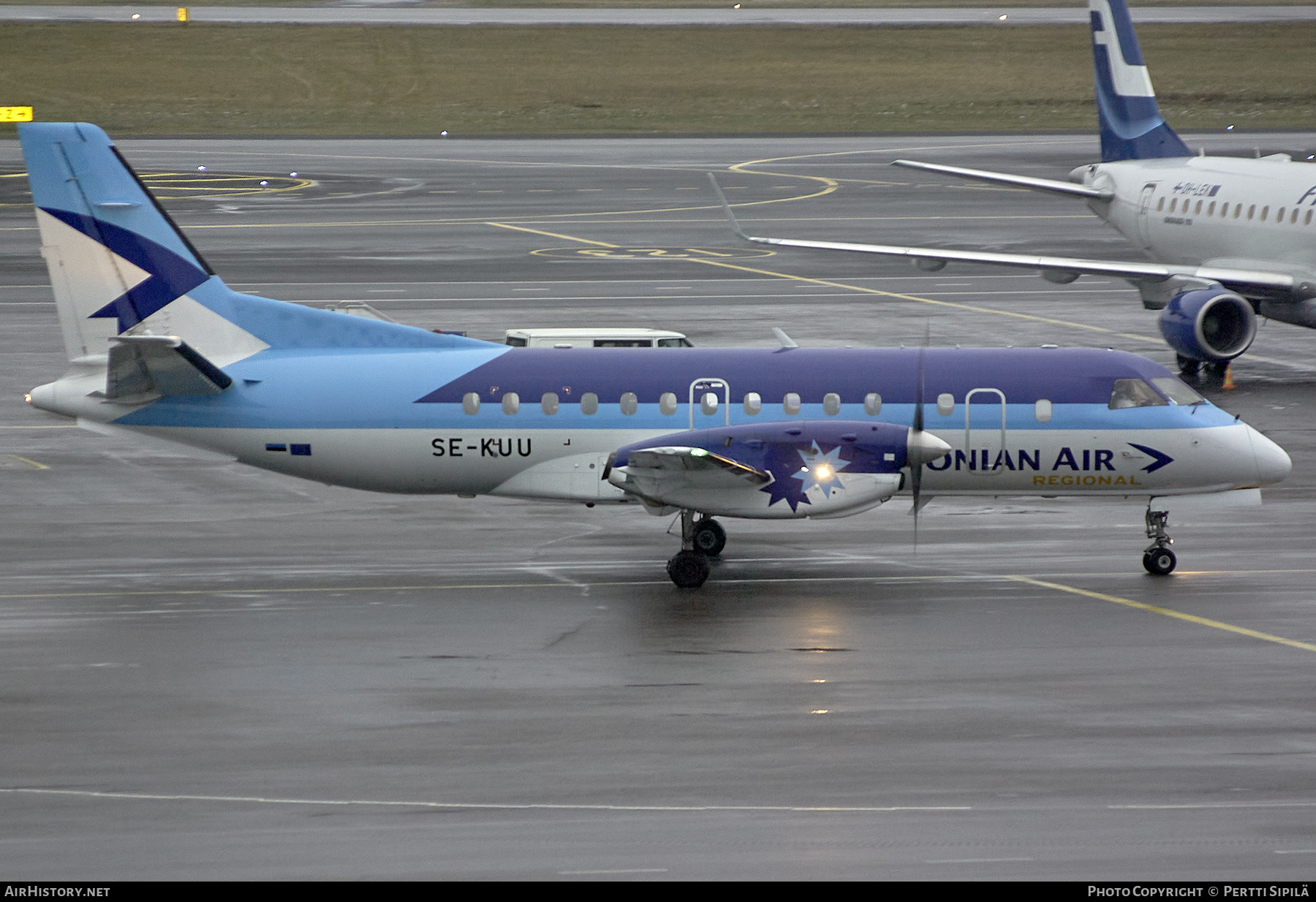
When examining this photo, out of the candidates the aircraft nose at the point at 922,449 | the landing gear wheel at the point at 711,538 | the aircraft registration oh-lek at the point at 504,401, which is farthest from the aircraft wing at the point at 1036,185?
the aircraft nose at the point at 922,449

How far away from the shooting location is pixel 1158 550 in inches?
915

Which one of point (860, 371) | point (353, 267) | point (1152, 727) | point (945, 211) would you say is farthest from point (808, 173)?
point (1152, 727)

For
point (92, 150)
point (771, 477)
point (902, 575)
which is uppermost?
point (92, 150)

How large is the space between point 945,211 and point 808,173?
1115 centimetres

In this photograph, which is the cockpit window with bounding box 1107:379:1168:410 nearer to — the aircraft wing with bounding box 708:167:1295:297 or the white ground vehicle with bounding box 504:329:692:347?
the white ground vehicle with bounding box 504:329:692:347

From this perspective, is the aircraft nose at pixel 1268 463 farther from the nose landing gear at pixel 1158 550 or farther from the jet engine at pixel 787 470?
the jet engine at pixel 787 470

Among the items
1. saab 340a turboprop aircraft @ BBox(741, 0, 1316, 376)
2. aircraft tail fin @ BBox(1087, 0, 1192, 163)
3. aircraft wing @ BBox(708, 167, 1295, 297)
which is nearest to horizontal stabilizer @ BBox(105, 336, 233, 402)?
saab 340a turboprop aircraft @ BBox(741, 0, 1316, 376)

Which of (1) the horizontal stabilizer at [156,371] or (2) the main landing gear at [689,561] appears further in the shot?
(2) the main landing gear at [689,561]

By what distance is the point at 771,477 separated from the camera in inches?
853

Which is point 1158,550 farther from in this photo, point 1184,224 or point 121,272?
point 1184,224

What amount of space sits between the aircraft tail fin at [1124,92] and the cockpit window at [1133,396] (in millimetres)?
22582

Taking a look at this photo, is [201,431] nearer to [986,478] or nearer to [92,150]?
[92,150]

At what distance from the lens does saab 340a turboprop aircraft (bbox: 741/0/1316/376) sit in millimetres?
37031

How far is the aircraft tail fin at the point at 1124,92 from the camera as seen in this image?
143ft
